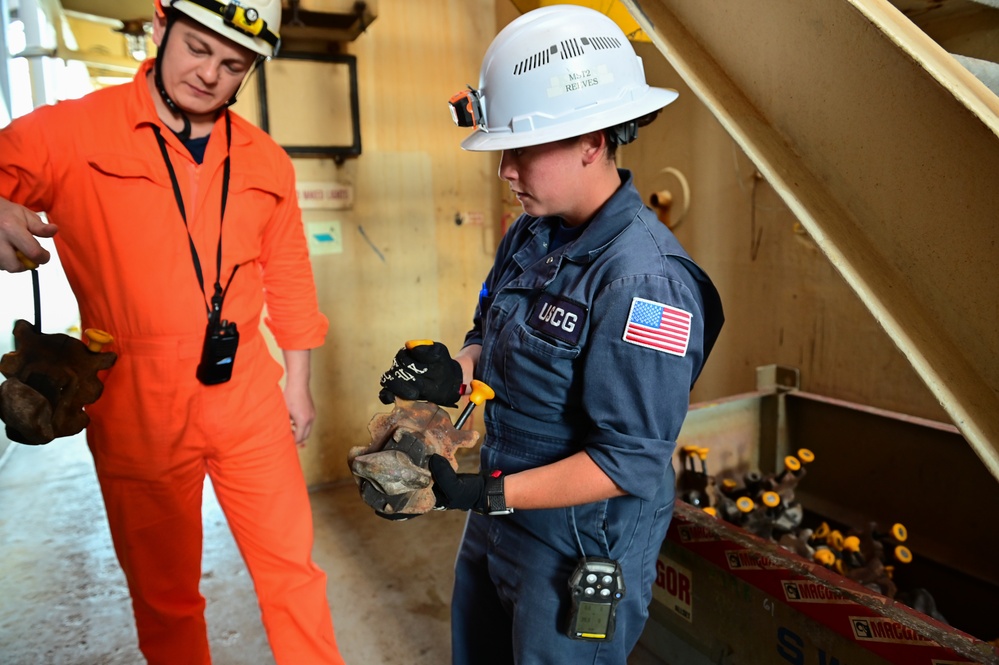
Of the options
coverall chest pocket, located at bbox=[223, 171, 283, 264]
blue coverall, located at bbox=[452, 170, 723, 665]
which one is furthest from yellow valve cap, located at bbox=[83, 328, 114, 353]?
blue coverall, located at bbox=[452, 170, 723, 665]

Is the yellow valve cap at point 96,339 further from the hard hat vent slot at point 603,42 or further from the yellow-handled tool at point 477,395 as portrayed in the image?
the hard hat vent slot at point 603,42

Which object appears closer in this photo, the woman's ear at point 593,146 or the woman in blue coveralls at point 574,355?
the woman in blue coveralls at point 574,355

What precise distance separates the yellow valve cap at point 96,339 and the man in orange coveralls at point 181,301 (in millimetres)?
138

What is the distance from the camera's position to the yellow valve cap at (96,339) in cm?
142

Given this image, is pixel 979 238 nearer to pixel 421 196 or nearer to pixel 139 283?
pixel 139 283

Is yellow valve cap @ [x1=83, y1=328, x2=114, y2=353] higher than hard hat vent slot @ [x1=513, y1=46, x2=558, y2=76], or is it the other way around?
hard hat vent slot @ [x1=513, y1=46, x2=558, y2=76]

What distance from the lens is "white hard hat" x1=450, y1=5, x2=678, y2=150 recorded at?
1.10 m

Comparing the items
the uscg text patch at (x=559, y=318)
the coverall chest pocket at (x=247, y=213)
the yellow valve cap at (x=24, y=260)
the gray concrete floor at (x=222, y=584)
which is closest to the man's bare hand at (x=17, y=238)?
the yellow valve cap at (x=24, y=260)

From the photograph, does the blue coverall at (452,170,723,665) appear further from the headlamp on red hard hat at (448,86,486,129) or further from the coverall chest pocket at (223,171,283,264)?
the coverall chest pocket at (223,171,283,264)

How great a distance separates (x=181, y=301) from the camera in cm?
161

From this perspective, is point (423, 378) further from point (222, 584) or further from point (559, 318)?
point (222, 584)

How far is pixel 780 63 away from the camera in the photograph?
998mm

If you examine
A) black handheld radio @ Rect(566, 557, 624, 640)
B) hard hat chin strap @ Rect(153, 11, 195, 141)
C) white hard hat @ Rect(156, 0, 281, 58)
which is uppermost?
white hard hat @ Rect(156, 0, 281, 58)

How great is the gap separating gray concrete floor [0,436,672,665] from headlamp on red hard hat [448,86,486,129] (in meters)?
1.78
